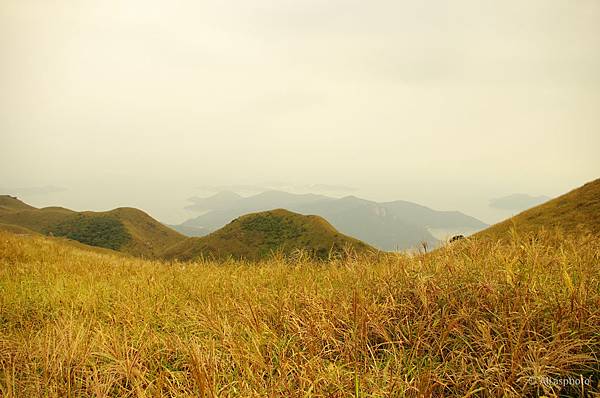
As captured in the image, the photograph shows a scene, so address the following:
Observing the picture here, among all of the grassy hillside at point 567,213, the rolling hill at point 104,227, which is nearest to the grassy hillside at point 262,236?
the rolling hill at point 104,227

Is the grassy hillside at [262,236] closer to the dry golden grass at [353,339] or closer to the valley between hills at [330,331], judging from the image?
the valley between hills at [330,331]

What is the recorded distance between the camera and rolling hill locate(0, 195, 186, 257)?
449 ft

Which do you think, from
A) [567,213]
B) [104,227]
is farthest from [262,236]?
[567,213]

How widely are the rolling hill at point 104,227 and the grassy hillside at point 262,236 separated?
29.0 m

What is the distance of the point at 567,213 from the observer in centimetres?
3703

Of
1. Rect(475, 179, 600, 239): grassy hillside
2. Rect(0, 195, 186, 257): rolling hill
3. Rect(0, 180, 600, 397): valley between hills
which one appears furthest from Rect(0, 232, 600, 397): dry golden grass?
Rect(0, 195, 186, 257): rolling hill

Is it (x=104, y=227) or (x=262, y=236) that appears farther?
(x=104, y=227)

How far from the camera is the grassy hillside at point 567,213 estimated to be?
33.1 metres

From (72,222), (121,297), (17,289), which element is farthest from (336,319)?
(72,222)

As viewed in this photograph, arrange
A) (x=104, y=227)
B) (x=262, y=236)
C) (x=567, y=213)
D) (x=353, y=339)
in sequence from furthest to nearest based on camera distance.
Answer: (x=104, y=227) < (x=262, y=236) < (x=567, y=213) < (x=353, y=339)

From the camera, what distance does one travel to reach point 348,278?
4.98 meters

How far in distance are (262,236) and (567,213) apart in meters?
89.0

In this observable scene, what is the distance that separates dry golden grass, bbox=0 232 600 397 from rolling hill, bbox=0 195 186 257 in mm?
139187

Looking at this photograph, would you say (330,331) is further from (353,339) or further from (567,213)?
(567,213)
